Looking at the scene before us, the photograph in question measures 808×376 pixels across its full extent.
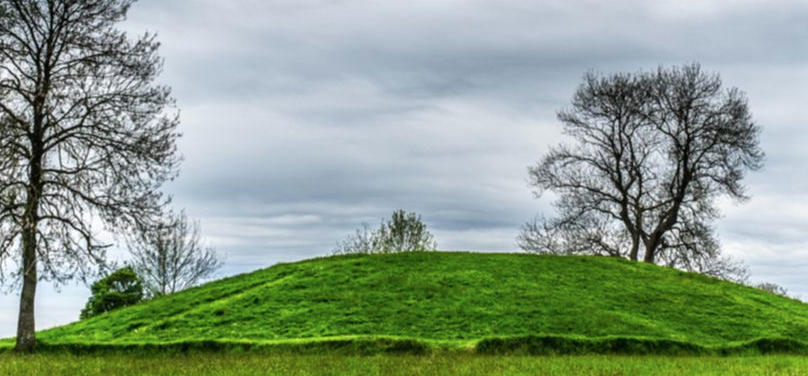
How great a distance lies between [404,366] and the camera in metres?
18.4

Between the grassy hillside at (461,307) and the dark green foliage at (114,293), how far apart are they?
1723 cm

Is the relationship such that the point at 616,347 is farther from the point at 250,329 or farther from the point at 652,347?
the point at 250,329

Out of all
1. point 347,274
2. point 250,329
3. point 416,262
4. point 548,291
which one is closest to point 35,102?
point 250,329

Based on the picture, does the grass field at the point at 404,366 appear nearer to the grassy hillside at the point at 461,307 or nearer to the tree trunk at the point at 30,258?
the tree trunk at the point at 30,258

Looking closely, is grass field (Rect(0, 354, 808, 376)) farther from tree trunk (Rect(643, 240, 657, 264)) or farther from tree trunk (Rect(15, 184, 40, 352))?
tree trunk (Rect(643, 240, 657, 264))

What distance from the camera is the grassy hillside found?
26.8 metres

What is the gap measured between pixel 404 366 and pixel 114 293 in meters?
39.2

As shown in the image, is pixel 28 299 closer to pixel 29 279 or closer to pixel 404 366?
pixel 29 279

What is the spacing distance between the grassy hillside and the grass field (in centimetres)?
399

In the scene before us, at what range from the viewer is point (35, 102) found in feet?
84.9

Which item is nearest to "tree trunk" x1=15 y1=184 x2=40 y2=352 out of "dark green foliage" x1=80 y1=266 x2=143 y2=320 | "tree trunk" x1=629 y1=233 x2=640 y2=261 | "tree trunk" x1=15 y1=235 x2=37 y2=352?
"tree trunk" x1=15 y1=235 x2=37 y2=352

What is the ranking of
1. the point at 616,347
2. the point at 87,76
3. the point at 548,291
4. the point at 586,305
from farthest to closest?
the point at 548,291 → the point at 586,305 → the point at 87,76 → the point at 616,347

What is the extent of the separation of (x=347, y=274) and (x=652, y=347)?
15522mm

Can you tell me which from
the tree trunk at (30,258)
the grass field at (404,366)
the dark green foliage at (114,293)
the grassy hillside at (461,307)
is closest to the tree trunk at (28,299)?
the tree trunk at (30,258)
